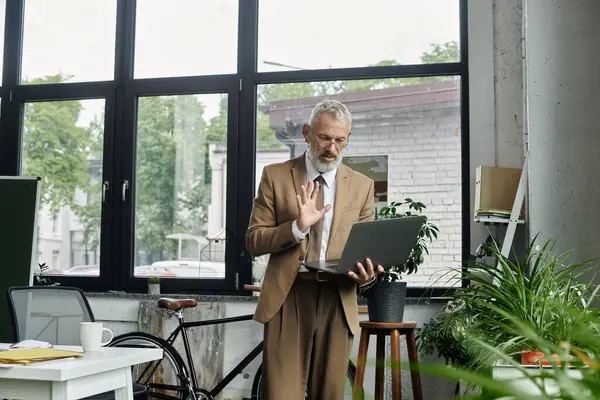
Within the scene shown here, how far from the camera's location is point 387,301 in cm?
372

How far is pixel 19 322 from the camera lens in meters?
3.35

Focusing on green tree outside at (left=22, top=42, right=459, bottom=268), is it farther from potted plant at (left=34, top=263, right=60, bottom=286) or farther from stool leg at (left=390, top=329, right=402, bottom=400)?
stool leg at (left=390, top=329, right=402, bottom=400)

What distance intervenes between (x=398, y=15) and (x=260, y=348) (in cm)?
220

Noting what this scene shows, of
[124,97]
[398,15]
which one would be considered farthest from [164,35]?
[398,15]

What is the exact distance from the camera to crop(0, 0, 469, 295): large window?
15.6ft

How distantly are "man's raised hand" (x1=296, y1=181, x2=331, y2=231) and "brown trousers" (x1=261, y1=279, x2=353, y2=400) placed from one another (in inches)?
10.4

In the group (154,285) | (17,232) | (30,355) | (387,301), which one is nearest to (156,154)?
(154,285)

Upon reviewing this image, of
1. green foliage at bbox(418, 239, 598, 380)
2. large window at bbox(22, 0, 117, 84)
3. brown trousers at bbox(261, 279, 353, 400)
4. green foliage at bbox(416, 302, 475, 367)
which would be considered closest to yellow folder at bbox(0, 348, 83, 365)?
brown trousers at bbox(261, 279, 353, 400)

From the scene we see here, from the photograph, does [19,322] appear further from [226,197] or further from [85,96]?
[85,96]

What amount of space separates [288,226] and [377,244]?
0.33 metres

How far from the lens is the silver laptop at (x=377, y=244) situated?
8.56 feet

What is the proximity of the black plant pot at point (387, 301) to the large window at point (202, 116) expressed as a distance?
925 mm

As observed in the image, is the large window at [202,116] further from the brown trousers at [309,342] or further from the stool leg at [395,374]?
the brown trousers at [309,342]

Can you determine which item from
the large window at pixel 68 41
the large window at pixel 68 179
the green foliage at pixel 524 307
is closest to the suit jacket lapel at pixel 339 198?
the green foliage at pixel 524 307
